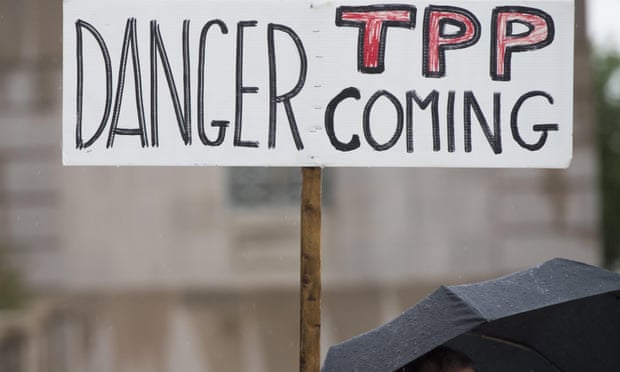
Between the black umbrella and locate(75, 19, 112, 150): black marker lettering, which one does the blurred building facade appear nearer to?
the black umbrella

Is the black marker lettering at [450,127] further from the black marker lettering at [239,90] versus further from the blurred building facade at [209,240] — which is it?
the blurred building facade at [209,240]

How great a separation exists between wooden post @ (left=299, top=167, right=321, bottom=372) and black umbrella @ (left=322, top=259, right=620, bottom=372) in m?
0.08

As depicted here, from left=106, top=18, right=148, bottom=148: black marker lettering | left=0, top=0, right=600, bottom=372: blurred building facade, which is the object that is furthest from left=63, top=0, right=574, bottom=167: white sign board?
left=0, top=0, right=600, bottom=372: blurred building facade

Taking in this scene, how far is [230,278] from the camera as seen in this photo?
8.14 m

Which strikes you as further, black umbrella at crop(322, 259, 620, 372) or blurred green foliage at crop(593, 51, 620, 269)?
blurred green foliage at crop(593, 51, 620, 269)

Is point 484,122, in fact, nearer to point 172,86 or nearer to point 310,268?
point 310,268

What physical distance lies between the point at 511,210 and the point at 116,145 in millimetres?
5567

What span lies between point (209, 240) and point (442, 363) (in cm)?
520

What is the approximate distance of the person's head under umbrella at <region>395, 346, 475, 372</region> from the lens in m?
3.01

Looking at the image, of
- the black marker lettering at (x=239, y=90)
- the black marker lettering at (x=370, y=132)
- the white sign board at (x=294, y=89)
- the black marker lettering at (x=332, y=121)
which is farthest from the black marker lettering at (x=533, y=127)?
the black marker lettering at (x=239, y=90)

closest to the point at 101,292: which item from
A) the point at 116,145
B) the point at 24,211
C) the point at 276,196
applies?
the point at 24,211

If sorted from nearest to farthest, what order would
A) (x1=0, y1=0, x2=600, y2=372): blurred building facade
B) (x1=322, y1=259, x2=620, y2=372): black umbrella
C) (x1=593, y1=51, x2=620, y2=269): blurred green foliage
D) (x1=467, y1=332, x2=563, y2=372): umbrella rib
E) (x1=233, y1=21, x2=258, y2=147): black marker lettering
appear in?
(x1=322, y1=259, x2=620, y2=372): black umbrella < (x1=233, y1=21, x2=258, y2=147): black marker lettering < (x1=467, y1=332, x2=563, y2=372): umbrella rib < (x1=0, y1=0, x2=600, y2=372): blurred building facade < (x1=593, y1=51, x2=620, y2=269): blurred green foliage

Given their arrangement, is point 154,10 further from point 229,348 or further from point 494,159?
point 229,348

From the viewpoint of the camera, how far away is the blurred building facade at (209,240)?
8.01 m
